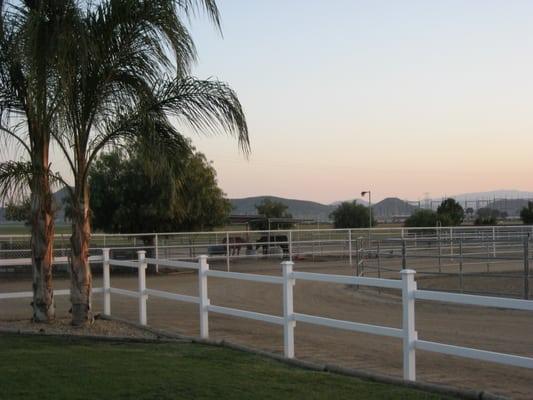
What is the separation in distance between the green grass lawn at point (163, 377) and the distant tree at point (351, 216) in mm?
60488

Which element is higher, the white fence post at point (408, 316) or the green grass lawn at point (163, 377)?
the white fence post at point (408, 316)

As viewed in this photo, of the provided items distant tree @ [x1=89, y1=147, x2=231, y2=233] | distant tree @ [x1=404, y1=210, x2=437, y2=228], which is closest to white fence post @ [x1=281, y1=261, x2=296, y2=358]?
distant tree @ [x1=89, y1=147, x2=231, y2=233]

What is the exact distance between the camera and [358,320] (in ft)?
46.3

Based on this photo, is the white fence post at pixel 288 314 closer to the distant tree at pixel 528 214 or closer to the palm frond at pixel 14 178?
the palm frond at pixel 14 178

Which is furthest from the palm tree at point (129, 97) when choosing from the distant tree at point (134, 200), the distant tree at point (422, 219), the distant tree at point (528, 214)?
the distant tree at point (528, 214)

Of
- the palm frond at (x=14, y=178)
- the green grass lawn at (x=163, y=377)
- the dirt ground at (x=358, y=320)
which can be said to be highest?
the palm frond at (x=14, y=178)

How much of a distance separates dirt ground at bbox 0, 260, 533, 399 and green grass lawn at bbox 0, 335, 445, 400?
110 centimetres

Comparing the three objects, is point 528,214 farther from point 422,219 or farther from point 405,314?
point 405,314

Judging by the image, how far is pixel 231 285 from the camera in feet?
70.7

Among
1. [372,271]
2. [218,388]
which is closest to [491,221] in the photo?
[372,271]

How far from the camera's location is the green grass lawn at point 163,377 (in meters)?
7.24

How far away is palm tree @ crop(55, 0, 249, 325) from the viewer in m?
12.0

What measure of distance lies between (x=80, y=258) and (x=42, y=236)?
0.79 metres

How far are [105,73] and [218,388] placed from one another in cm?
660
